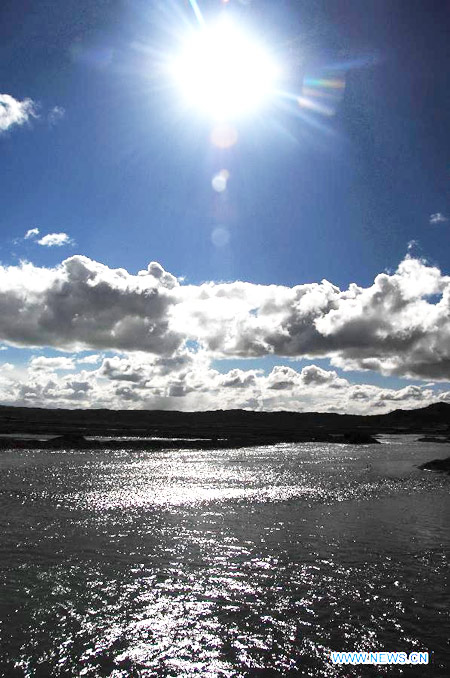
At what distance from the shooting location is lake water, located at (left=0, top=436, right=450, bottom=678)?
13.0m

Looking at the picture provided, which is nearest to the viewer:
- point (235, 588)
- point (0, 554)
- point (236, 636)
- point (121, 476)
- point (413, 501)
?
point (236, 636)

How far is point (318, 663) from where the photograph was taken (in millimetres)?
12727

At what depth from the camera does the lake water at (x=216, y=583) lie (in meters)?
13.0

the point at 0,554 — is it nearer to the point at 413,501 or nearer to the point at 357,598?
the point at 357,598

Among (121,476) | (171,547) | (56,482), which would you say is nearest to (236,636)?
(171,547)

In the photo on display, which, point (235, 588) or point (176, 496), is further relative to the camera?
point (176, 496)

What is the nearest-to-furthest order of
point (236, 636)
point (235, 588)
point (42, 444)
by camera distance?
point (236, 636), point (235, 588), point (42, 444)

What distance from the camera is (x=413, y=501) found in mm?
38281

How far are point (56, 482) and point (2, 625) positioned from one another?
102 feet

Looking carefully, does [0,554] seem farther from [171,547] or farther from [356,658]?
[356,658]

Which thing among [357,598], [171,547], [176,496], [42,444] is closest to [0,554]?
[171,547]

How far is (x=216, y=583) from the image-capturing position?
1848 centimetres

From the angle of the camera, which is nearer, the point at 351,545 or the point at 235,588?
the point at 235,588

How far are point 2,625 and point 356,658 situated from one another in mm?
9820
